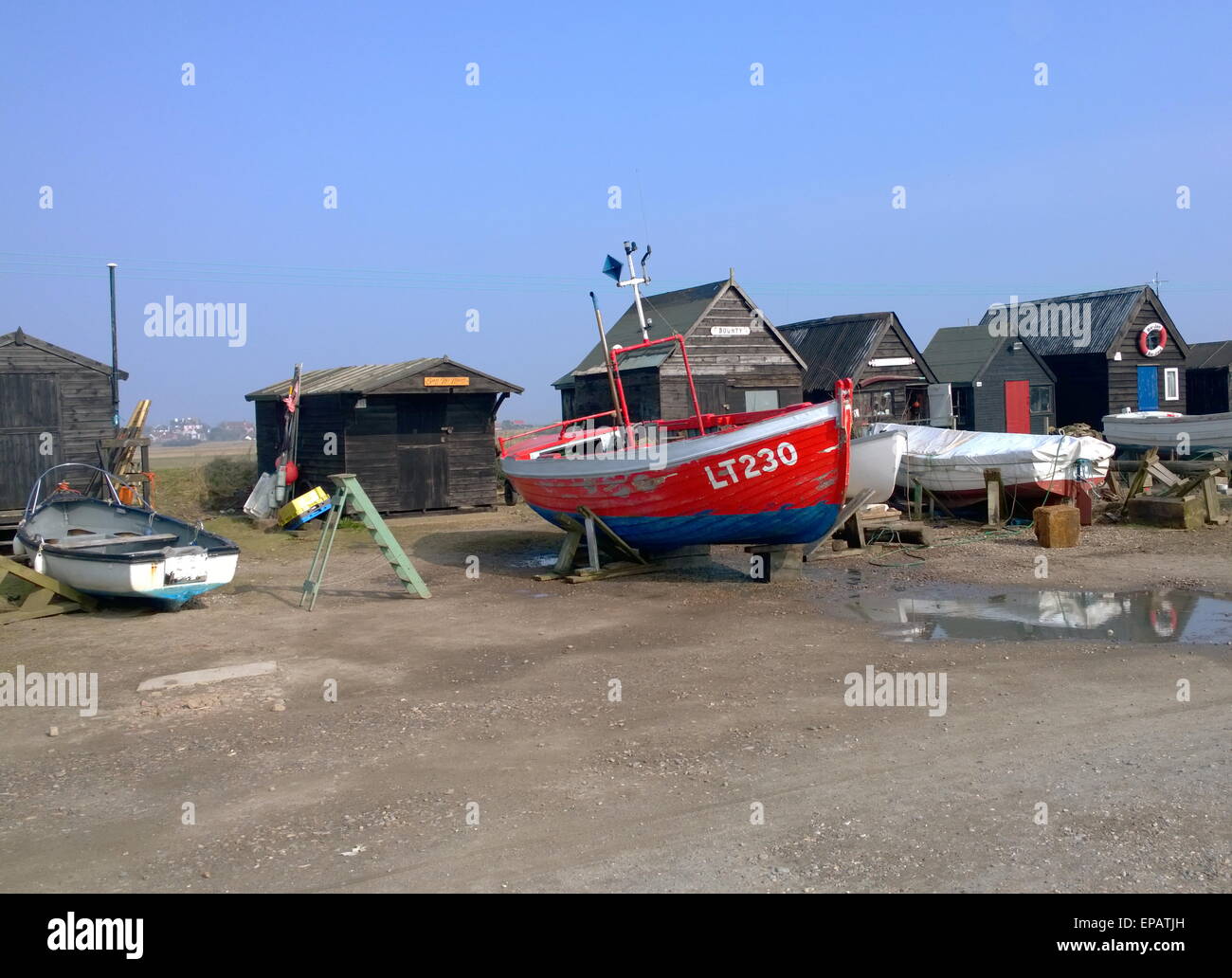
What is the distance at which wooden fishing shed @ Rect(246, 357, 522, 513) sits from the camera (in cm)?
2178

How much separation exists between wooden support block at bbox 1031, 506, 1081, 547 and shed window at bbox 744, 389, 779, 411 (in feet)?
38.9

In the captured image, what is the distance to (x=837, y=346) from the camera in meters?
33.5

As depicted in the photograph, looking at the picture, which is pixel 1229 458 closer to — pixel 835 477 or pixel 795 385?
pixel 795 385

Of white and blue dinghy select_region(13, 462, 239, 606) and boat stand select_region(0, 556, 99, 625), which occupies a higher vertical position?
white and blue dinghy select_region(13, 462, 239, 606)

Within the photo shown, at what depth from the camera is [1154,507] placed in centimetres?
1903

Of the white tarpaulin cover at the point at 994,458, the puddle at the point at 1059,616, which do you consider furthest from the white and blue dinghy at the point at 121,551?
the white tarpaulin cover at the point at 994,458

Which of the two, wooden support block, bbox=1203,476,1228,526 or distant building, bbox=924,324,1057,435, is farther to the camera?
distant building, bbox=924,324,1057,435

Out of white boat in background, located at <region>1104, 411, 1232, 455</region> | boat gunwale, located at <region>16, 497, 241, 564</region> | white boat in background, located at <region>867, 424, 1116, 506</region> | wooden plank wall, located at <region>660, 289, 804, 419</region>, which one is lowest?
boat gunwale, located at <region>16, 497, 241, 564</region>

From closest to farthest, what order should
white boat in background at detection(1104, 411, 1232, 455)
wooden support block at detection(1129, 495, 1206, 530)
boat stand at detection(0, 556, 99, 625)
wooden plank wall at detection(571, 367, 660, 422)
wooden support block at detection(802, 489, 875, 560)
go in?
boat stand at detection(0, 556, 99, 625) → wooden support block at detection(802, 489, 875, 560) → wooden support block at detection(1129, 495, 1206, 530) → white boat in background at detection(1104, 411, 1232, 455) → wooden plank wall at detection(571, 367, 660, 422)

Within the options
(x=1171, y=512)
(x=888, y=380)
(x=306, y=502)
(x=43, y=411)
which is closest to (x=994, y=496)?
(x=1171, y=512)

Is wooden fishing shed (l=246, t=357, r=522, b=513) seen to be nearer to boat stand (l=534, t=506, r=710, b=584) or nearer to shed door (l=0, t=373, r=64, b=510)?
shed door (l=0, t=373, r=64, b=510)

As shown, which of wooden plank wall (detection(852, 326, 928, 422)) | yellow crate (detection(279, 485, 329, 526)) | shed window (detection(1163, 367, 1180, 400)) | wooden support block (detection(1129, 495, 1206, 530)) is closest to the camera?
wooden support block (detection(1129, 495, 1206, 530))

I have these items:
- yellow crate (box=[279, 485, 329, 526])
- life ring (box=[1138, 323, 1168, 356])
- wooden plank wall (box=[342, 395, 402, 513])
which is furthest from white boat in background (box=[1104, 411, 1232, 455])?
yellow crate (box=[279, 485, 329, 526])

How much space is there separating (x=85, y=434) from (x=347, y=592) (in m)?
8.12
